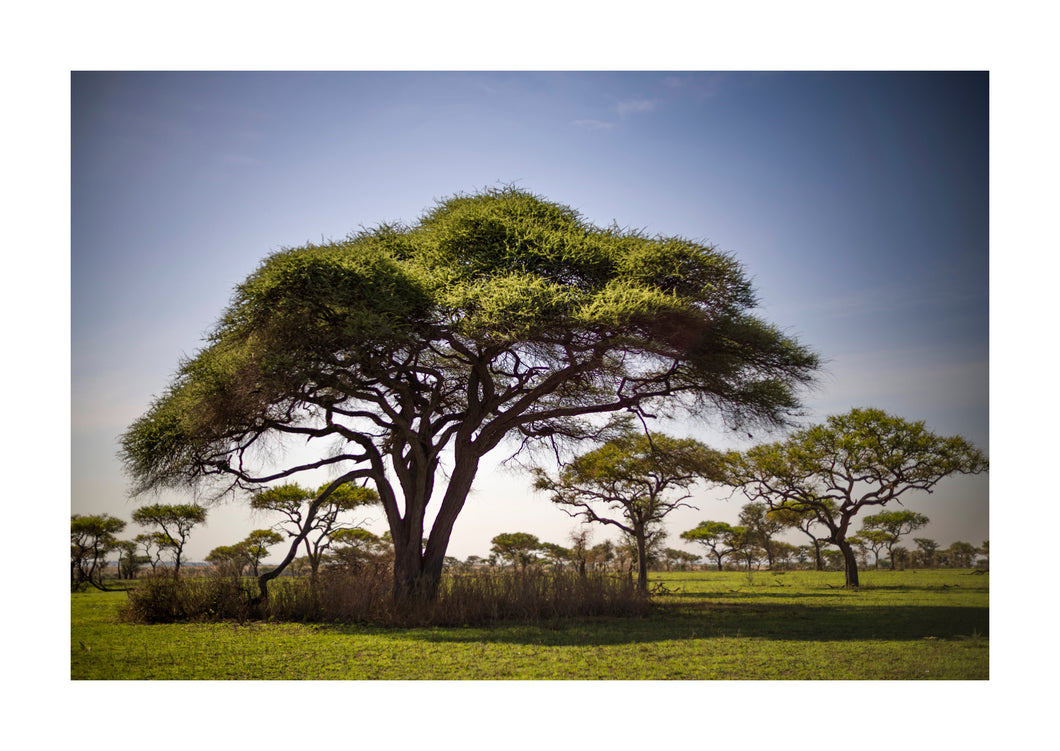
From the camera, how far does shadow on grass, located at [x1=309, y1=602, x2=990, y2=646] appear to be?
322 inches

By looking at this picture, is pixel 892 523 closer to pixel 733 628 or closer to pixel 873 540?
pixel 873 540

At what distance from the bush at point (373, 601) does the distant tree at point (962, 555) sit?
4.73m

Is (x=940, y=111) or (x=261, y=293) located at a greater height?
(x=940, y=111)

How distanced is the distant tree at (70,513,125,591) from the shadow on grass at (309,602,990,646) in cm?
849

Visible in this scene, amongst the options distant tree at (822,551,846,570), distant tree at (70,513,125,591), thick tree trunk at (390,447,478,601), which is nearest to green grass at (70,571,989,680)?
thick tree trunk at (390,447,478,601)

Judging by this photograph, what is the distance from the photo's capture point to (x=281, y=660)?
721 centimetres

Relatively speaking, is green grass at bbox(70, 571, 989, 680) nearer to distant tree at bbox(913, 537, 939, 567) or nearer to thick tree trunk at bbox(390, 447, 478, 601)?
thick tree trunk at bbox(390, 447, 478, 601)

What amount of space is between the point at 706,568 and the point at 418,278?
2973cm

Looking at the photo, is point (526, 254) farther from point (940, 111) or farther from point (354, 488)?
point (354, 488)

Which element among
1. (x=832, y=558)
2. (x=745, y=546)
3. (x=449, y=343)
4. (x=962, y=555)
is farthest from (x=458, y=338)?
(x=832, y=558)

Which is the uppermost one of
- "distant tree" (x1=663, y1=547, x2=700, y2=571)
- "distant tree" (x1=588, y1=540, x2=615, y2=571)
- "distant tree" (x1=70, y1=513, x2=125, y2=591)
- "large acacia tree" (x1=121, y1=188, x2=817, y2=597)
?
"large acacia tree" (x1=121, y1=188, x2=817, y2=597)

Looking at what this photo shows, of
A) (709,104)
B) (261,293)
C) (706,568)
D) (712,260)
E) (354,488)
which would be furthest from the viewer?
(706,568)

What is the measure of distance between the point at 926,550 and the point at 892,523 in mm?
1989
